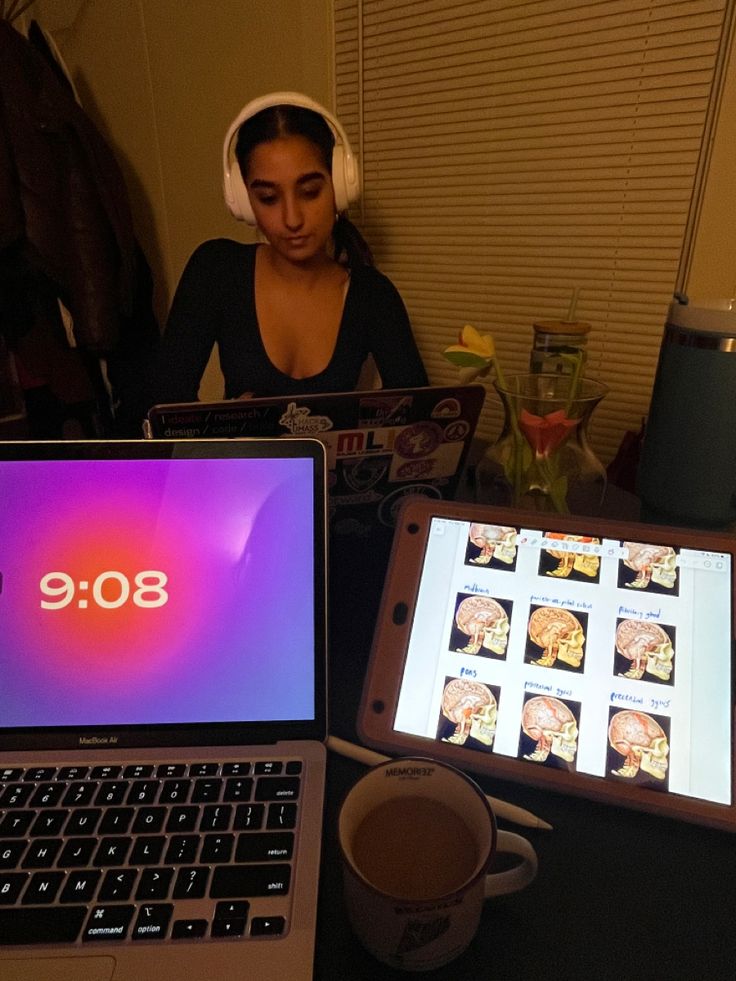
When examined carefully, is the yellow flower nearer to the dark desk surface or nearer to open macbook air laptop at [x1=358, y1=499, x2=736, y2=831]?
open macbook air laptop at [x1=358, y1=499, x2=736, y2=831]

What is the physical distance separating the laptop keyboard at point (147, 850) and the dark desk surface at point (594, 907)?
0.16 ft

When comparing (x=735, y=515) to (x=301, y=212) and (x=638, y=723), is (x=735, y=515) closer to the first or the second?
(x=638, y=723)

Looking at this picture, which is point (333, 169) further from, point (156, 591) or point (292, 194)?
point (156, 591)

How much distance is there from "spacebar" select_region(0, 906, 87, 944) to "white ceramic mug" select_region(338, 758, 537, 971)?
188mm

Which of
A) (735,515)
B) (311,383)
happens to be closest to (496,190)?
(311,383)

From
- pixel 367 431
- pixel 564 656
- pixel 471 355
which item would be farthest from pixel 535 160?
pixel 564 656

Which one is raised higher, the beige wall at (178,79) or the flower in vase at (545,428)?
the beige wall at (178,79)

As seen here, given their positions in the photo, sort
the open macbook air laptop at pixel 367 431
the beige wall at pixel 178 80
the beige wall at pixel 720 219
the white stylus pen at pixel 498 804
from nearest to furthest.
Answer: the white stylus pen at pixel 498 804 → the open macbook air laptop at pixel 367 431 → the beige wall at pixel 720 219 → the beige wall at pixel 178 80

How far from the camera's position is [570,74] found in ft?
3.84

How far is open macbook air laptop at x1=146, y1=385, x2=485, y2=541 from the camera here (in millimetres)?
600

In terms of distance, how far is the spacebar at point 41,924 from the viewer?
407mm

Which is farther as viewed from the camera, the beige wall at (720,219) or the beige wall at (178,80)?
the beige wall at (178,80)

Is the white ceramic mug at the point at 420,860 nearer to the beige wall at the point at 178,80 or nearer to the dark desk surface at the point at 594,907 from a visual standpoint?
the dark desk surface at the point at 594,907

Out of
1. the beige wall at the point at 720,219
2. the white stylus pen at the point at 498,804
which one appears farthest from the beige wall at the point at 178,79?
the white stylus pen at the point at 498,804
